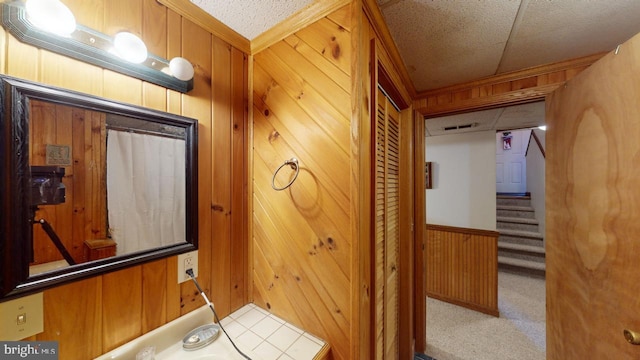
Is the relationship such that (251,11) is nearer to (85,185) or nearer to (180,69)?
(180,69)

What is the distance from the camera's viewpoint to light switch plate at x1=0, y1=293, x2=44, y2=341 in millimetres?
526

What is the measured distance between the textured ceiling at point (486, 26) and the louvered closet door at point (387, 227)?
0.36 metres

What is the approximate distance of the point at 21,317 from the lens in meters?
0.55

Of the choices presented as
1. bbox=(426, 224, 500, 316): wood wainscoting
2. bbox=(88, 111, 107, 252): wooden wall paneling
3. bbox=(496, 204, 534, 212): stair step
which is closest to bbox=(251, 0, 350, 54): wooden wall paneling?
bbox=(88, 111, 107, 252): wooden wall paneling

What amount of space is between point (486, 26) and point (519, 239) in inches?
159

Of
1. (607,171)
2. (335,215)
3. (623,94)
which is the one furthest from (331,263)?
(623,94)

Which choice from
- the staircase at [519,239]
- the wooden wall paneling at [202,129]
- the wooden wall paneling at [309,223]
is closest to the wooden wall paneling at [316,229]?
the wooden wall paneling at [309,223]

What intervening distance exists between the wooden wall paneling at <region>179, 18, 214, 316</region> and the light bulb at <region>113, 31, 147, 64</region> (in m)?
0.18

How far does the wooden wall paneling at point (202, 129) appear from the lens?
886mm

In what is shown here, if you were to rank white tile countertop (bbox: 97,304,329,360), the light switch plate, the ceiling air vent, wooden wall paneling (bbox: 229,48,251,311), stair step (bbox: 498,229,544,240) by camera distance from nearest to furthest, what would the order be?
the light switch plate
white tile countertop (bbox: 97,304,329,360)
wooden wall paneling (bbox: 229,48,251,311)
the ceiling air vent
stair step (bbox: 498,229,544,240)

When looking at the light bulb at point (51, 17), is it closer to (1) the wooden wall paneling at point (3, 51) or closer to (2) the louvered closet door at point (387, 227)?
(1) the wooden wall paneling at point (3, 51)

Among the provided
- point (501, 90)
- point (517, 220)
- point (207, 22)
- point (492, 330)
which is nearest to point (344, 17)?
point (207, 22)

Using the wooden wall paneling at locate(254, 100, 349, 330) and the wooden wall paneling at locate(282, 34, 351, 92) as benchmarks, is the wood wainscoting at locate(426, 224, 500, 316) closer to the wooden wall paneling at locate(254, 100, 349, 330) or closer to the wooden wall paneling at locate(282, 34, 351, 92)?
the wooden wall paneling at locate(254, 100, 349, 330)

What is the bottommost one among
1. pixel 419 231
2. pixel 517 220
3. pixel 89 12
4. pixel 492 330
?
pixel 492 330
